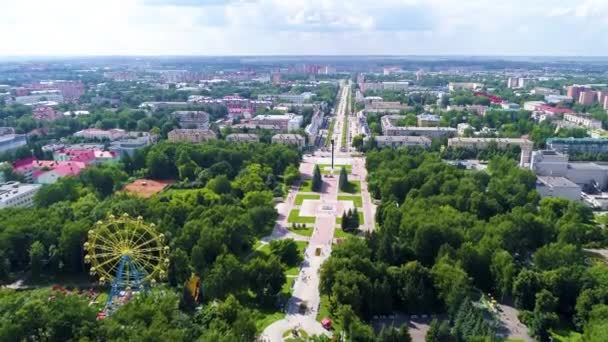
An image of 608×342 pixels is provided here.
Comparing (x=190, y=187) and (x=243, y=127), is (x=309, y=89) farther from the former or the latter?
(x=190, y=187)

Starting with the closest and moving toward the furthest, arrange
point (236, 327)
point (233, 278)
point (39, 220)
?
point (236, 327) → point (233, 278) → point (39, 220)

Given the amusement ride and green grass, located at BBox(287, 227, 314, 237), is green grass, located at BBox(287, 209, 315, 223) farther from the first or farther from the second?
the amusement ride

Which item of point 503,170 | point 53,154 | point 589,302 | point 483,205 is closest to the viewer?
point 589,302

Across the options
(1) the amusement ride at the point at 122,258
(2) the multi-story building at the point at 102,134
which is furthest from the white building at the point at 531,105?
(1) the amusement ride at the point at 122,258

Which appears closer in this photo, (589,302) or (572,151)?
(589,302)

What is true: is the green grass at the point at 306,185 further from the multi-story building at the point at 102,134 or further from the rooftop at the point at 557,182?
the multi-story building at the point at 102,134

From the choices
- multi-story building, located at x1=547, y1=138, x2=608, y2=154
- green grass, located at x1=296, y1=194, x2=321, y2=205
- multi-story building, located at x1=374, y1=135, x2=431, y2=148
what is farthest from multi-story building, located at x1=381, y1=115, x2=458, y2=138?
green grass, located at x1=296, y1=194, x2=321, y2=205

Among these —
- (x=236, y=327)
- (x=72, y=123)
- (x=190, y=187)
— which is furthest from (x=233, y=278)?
(x=72, y=123)

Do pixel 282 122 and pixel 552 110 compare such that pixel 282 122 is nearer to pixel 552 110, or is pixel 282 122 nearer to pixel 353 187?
pixel 353 187
